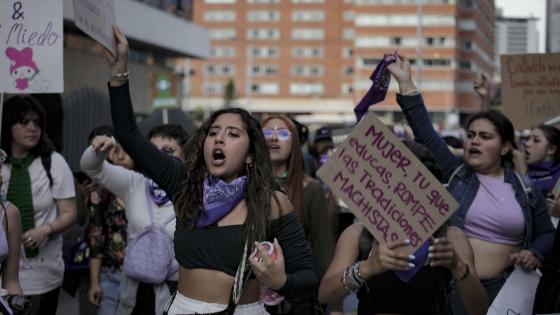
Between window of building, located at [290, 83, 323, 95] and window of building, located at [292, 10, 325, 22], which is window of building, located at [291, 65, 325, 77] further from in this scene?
window of building, located at [292, 10, 325, 22]

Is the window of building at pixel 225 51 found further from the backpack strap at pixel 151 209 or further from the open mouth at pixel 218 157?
the open mouth at pixel 218 157

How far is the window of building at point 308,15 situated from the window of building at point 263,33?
2863mm

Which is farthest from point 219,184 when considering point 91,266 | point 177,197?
point 91,266

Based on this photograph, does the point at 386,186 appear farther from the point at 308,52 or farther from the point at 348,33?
the point at 348,33

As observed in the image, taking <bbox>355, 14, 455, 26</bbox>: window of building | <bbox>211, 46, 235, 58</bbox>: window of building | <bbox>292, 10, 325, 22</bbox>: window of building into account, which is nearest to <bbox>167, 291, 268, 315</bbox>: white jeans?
<bbox>355, 14, 455, 26</bbox>: window of building

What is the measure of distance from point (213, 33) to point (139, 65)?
7327cm

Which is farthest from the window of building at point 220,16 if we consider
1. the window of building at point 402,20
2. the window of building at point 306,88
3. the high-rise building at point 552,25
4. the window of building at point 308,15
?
the high-rise building at point 552,25

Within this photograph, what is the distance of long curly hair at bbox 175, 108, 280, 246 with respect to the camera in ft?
12.2

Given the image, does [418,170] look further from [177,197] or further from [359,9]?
[359,9]

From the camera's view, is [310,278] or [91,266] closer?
[310,278]

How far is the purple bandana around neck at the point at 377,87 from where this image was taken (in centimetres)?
543

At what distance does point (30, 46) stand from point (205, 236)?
196cm

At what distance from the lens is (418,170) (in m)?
3.30

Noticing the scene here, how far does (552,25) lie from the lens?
7.36 meters
